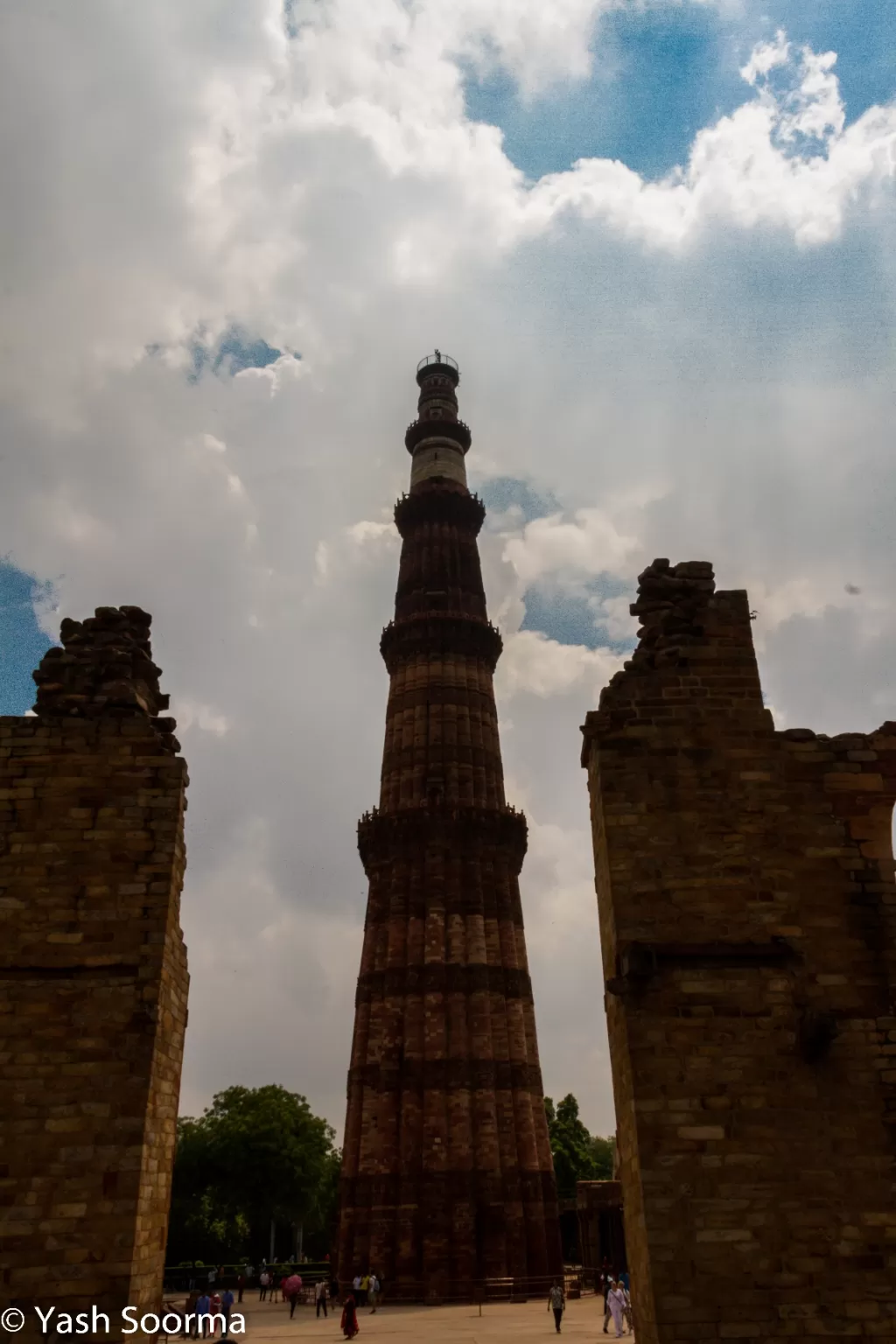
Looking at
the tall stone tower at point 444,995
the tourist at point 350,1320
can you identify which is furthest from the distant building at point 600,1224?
the tourist at point 350,1320

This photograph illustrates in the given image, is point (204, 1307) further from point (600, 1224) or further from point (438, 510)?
point (438, 510)

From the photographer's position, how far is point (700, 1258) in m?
7.98

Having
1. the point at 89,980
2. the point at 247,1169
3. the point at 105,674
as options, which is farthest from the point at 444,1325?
the point at 247,1169

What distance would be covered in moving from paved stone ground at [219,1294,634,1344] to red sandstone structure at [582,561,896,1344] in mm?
9599

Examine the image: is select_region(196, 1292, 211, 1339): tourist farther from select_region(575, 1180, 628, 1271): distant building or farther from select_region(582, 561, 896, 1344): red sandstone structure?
select_region(582, 561, 896, 1344): red sandstone structure

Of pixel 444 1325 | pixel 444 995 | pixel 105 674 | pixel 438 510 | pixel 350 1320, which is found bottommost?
pixel 444 1325

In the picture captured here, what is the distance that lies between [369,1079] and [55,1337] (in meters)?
19.1

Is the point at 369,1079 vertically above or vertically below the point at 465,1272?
above

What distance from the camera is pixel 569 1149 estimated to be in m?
46.1

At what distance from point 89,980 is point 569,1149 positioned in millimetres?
42590

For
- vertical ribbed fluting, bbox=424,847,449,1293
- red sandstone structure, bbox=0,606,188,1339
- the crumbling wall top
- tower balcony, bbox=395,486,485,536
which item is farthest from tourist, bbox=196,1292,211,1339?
tower balcony, bbox=395,486,485,536

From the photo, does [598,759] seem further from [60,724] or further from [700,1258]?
[60,724]

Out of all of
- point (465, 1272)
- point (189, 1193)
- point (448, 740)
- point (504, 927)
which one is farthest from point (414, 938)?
point (189, 1193)

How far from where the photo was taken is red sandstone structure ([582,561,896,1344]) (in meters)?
7.99
